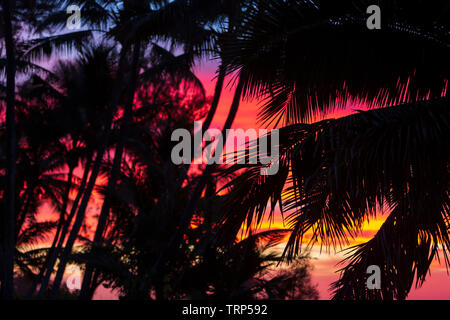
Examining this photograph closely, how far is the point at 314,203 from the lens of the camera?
5.59m

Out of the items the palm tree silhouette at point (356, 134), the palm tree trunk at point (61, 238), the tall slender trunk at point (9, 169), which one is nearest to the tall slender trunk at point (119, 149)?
the palm tree trunk at point (61, 238)

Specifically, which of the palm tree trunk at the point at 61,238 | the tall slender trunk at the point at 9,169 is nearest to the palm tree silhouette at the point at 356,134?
the tall slender trunk at the point at 9,169

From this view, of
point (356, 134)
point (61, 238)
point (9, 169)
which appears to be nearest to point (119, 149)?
point (9, 169)

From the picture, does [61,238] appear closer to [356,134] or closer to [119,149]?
[119,149]

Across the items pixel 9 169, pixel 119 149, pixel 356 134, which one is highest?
pixel 119 149

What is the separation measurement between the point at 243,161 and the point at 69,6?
34.8ft

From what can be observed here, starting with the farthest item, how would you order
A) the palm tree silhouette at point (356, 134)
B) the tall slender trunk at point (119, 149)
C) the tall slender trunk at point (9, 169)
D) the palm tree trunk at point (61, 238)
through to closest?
1. the palm tree trunk at point (61, 238)
2. the tall slender trunk at point (119, 149)
3. the tall slender trunk at point (9, 169)
4. the palm tree silhouette at point (356, 134)

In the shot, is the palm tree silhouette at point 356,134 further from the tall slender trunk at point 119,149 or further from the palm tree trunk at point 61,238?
the palm tree trunk at point 61,238

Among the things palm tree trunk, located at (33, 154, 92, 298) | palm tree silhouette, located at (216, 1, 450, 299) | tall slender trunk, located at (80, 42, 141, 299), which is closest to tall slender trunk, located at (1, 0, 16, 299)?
tall slender trunk, located at (80, 42, 141, 299)

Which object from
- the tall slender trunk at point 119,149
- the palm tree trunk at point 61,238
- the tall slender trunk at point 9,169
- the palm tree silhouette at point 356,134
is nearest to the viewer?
the palm tree silhouette at point 356,134

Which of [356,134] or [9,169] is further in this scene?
[9,169]

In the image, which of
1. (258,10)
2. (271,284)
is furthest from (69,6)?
(258,10)

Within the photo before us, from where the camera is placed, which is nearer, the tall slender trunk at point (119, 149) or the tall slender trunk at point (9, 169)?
the tall slender trunk at point (9, 169)

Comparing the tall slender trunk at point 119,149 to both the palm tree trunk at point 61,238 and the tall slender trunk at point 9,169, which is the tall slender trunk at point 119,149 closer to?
the palm tree trunk at point 61,238
